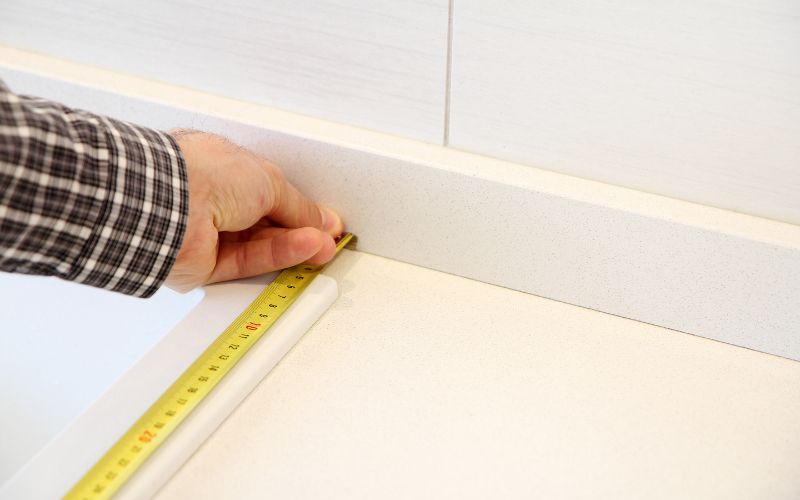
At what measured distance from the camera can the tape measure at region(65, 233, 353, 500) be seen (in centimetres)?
65

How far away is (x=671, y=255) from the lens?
745 millimetres

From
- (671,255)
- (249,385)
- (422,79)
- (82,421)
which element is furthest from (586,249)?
(82,421)

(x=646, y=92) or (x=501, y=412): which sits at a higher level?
(x=646, y=92)

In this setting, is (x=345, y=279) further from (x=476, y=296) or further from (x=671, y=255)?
(x=671, y=255)

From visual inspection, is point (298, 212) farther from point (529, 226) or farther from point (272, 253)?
point (529, 226)

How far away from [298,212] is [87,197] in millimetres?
222

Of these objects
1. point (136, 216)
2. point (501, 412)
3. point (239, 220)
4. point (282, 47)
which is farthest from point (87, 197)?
point (501, 412)

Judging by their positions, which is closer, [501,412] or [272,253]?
[501,412]

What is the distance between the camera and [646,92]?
701 millimetres

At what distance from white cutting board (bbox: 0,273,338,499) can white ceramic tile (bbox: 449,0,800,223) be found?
0.25 metres

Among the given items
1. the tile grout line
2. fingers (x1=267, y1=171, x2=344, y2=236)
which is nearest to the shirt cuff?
fingers (x1=267, y1=171, x2=344, y2=236)

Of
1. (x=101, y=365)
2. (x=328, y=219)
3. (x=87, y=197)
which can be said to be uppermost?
(x=87, y=197)

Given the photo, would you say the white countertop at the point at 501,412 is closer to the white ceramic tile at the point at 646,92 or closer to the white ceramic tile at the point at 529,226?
the white ceramic tile at the point at 529,226

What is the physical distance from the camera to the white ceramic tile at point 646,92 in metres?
0.65
